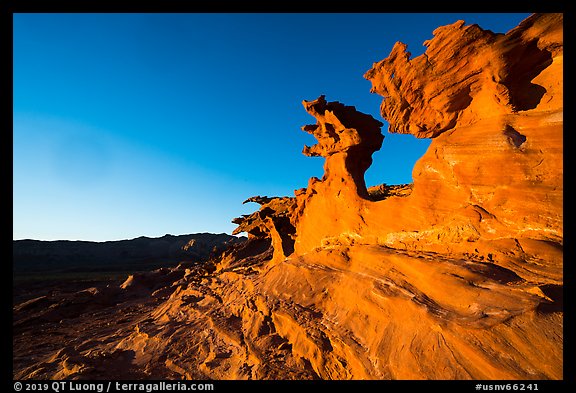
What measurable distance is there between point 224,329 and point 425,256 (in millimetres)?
7402

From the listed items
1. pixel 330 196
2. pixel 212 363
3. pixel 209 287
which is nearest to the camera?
pixel 212 363

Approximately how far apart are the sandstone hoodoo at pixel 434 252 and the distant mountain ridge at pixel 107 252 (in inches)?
2739

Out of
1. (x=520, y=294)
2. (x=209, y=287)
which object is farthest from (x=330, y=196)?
(x=209, y=287)

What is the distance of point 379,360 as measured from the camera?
5.77 meters

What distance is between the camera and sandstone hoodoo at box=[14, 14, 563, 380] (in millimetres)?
4828

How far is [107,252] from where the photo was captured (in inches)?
3639

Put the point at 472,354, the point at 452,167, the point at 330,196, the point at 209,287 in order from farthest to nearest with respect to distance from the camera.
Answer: the point at 209,287 → the point at 330,196 → the point at 452,167 → the point at 472,354

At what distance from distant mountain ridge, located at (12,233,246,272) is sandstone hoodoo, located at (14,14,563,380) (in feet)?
228

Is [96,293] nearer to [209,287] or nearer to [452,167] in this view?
[209,287]
